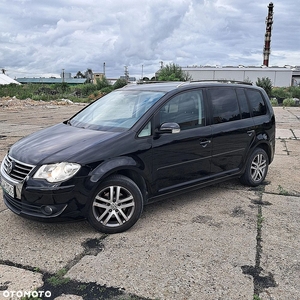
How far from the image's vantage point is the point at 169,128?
4.11m

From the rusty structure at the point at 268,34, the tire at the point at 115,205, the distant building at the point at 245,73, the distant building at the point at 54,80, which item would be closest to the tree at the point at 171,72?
the distant building at the point at 245,73

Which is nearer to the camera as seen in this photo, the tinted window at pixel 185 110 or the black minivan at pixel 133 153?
the black minivan at pixel 133 153

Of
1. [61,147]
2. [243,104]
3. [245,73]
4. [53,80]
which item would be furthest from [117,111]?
[53,80]

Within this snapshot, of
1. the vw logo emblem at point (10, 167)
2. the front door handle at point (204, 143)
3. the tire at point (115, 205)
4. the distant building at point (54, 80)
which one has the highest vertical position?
the distant building at point (54, 80)

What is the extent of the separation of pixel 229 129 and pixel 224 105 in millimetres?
376

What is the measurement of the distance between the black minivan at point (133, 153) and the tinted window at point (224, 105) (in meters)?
0.02

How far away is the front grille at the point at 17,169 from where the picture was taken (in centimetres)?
361

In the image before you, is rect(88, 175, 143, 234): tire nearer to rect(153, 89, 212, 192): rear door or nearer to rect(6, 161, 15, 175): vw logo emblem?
rect(153, 89, 212, 192): rear door

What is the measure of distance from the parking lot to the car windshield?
4.11ft

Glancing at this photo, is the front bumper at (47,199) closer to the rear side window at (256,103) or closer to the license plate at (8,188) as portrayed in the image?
the license plate at (8,188)

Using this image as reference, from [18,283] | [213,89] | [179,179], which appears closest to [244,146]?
[213,89]

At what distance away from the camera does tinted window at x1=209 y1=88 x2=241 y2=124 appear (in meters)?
4.93

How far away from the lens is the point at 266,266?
3.21m

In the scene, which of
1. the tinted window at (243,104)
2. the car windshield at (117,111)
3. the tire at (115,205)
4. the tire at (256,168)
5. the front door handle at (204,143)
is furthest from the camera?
the tire at (256,168)
